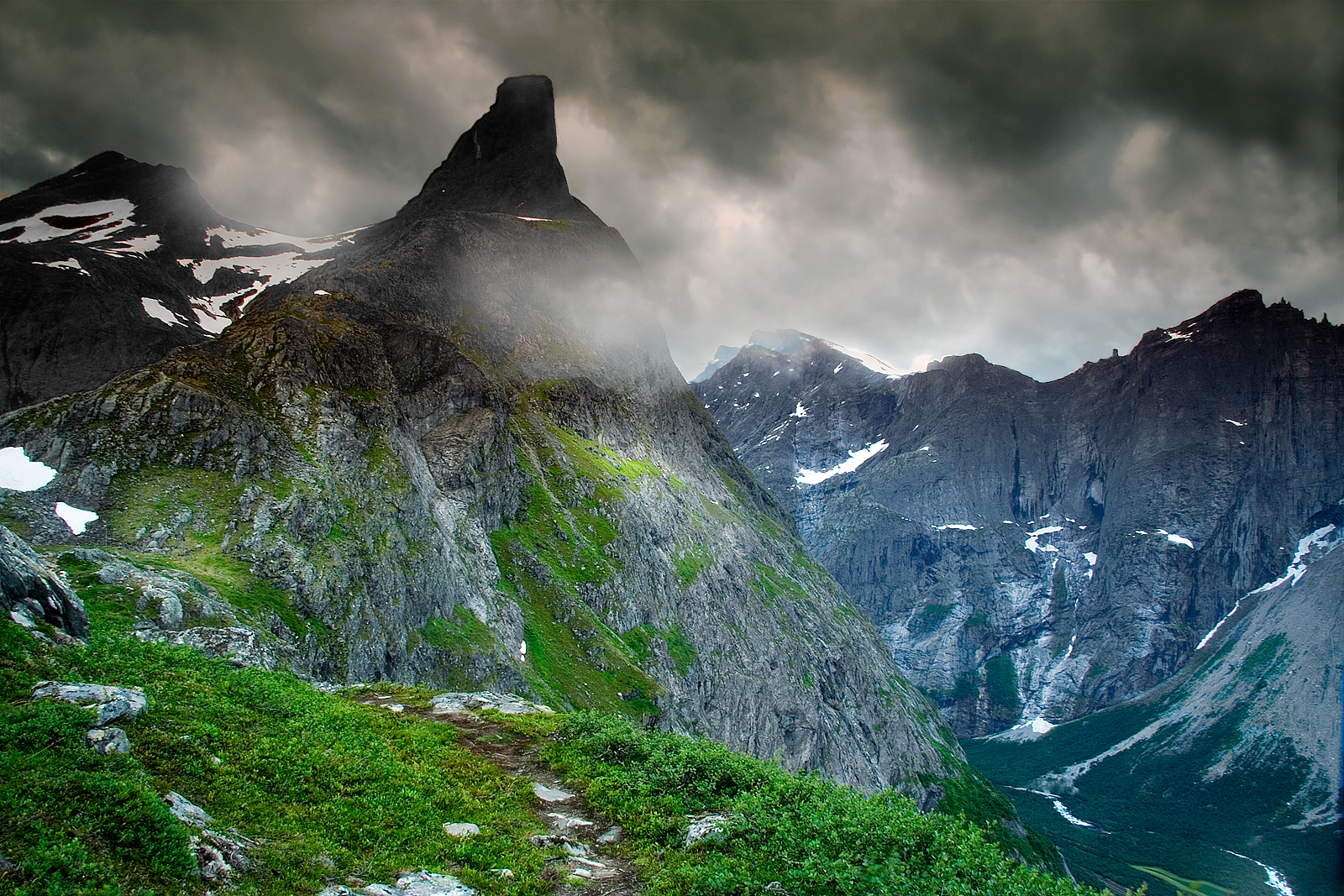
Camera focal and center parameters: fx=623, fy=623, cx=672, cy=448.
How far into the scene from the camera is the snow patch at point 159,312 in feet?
488

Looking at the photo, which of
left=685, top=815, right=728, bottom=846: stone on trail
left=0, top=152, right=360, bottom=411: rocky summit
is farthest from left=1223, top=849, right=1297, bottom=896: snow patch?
left=0, top=152, right=360, bottom=411: rocky summit

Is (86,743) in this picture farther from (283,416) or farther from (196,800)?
(283,416)

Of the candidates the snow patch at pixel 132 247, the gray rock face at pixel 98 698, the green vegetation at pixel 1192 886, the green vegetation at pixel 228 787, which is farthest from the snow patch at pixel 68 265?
the green vegetation at pixel 1192 886

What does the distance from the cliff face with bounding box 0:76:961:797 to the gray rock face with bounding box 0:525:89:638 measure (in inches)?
734

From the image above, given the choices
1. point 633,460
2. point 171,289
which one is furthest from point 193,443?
point 171,289

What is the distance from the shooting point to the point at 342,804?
12.8 meters

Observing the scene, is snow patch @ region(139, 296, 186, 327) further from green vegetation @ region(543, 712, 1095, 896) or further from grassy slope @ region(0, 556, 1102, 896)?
green vegetation @ region(543, 712, 1095, 896)

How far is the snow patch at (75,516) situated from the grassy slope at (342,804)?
90.3 ft

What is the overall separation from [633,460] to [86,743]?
12239cm

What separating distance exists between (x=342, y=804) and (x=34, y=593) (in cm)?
1090

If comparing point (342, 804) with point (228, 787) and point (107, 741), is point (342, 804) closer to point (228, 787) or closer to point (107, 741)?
point (228, 787)

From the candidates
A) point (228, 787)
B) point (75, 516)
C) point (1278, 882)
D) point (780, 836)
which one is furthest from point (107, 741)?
point (1278, 882)

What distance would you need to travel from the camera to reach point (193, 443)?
154ft

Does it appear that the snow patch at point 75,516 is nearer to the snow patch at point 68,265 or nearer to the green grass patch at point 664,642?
the green grass patch at point 664,642
